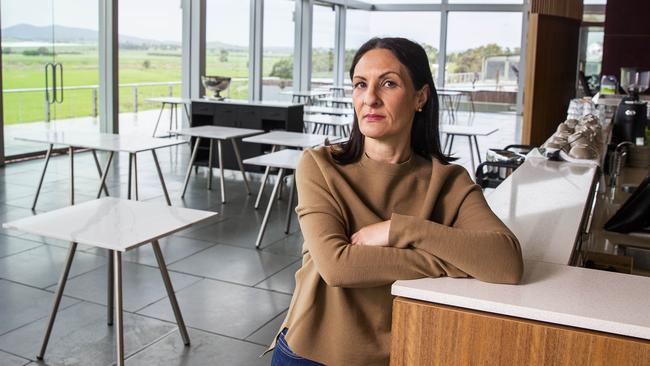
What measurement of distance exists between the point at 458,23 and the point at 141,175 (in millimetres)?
11406

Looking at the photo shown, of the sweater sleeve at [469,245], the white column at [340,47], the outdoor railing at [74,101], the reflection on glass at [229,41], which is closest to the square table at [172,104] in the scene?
the outdoor railing at [74,101]

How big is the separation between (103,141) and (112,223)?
289 cm

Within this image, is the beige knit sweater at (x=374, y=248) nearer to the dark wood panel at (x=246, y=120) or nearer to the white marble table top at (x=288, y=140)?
the white marble table top at (x=288, y=140)

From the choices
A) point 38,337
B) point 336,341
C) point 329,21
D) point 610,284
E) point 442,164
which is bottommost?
point 38,337

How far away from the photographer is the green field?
7688 millimetres

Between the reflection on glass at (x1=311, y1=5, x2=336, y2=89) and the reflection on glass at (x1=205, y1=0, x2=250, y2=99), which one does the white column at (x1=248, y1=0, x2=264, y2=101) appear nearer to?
the reflection on glass at (x1=205, y1=0, x2=250, y2=99)

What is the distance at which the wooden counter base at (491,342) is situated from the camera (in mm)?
1136

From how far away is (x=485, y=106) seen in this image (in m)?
16.9

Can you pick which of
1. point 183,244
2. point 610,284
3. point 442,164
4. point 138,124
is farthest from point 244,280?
point 138,124

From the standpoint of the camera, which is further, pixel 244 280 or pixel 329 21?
pixel 329 21

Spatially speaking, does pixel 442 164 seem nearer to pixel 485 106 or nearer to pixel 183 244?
pixel 183 244

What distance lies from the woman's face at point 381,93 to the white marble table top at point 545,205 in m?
0.46

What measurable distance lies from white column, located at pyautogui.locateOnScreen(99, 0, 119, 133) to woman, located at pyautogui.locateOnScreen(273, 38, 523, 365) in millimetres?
7779

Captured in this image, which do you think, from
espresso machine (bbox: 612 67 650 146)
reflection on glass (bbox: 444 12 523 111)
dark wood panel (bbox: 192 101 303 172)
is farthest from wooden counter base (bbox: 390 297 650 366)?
reflection on glass (bbox: 444 12 523 111)
